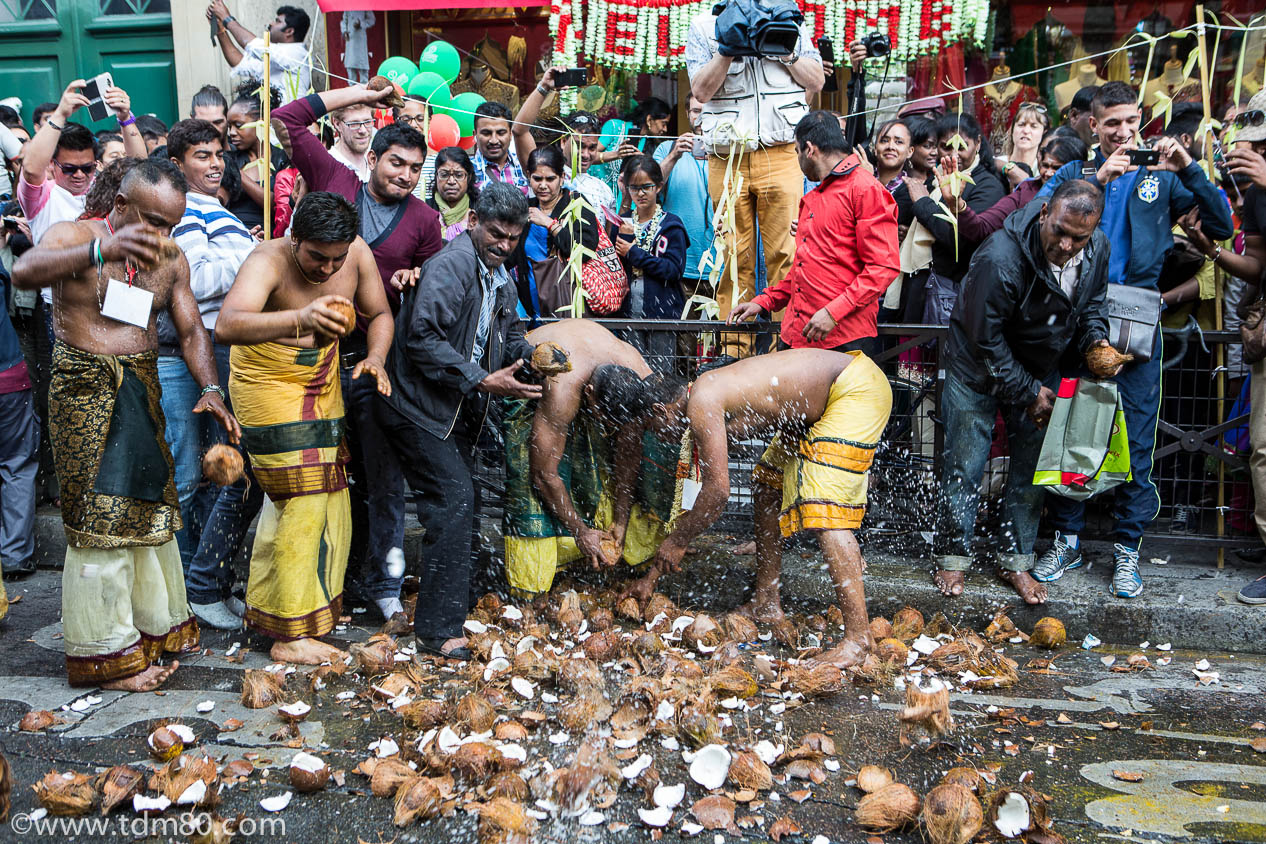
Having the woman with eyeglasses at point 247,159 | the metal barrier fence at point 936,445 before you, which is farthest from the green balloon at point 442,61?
the metal barrier fence at point 936,445

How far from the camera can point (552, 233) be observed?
5.97 m

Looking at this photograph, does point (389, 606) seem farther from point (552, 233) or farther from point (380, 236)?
point (552, 233)

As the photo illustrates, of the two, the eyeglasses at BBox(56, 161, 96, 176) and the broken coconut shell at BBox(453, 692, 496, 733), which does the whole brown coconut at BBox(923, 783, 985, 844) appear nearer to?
the broken coconut shell at BBox(453, 692, 496, 733)

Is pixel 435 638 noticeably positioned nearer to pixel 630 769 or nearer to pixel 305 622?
pixel 305 622

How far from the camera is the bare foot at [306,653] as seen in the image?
171 inches

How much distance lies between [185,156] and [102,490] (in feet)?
5.63

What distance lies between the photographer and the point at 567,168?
698cm

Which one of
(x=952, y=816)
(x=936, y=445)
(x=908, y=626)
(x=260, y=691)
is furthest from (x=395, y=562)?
(x=952, y=816)

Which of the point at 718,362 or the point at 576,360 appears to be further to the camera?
the point at 718,362

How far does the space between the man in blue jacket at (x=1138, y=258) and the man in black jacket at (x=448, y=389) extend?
2606 mm

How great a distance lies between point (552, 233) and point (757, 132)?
1294mm

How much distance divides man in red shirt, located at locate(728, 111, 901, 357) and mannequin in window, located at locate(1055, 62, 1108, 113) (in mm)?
4197

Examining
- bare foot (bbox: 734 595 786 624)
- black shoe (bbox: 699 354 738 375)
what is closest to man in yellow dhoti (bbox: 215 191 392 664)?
black shoe (bbox: 699 354 738 375)

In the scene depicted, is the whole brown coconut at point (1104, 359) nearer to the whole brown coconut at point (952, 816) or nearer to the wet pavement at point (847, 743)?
the wet pavement at point (847, 743)
